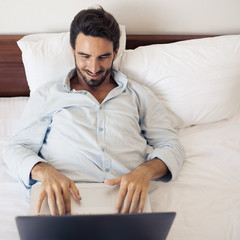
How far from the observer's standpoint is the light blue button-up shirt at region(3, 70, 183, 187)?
1012 mm

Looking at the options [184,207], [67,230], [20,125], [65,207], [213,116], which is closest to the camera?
[67,230]

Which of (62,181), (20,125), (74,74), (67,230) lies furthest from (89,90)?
(67,230)

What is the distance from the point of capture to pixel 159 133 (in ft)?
3.78

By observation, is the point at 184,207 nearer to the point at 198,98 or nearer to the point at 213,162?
the point at 213,162

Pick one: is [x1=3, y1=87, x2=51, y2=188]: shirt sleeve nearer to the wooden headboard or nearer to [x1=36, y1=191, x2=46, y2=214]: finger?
[x1=36, y1=191, x2=46, y2=214]: finger

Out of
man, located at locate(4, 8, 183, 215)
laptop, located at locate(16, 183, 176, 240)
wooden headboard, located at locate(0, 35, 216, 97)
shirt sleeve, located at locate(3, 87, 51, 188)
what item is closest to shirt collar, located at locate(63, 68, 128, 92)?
man, located at locate(4, 8, 183, 215)

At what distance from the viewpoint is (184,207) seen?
1.00 meters

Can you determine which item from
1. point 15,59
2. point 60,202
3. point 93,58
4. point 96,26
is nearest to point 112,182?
point 60,202

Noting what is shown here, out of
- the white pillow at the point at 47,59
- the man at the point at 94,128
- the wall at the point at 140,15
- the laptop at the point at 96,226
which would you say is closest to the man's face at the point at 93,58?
the man at the point at 94,128

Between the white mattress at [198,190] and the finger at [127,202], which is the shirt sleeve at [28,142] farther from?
the finger at [127,202]

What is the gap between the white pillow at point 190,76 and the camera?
129 centimetres

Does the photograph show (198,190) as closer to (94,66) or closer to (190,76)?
(190,76)

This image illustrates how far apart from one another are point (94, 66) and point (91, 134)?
0.26 meters

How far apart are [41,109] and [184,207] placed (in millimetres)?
658
